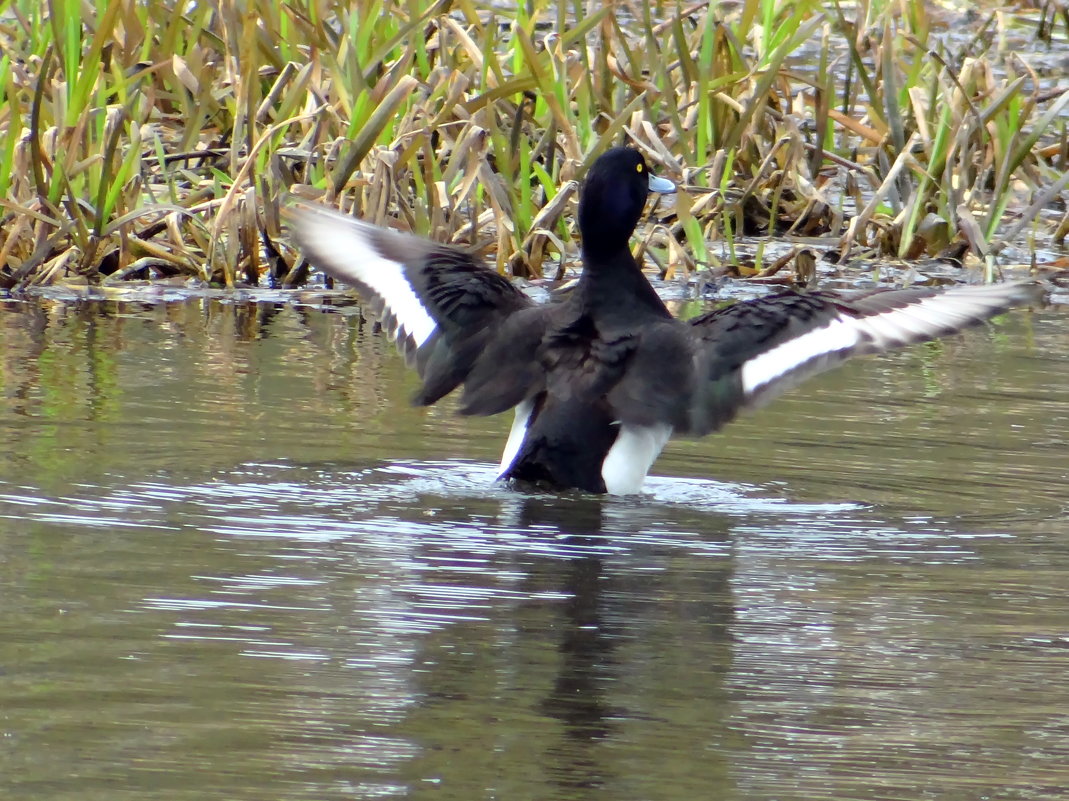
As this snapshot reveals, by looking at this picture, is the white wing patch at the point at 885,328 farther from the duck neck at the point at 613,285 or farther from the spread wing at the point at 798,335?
the duck neck at the point at 613,285

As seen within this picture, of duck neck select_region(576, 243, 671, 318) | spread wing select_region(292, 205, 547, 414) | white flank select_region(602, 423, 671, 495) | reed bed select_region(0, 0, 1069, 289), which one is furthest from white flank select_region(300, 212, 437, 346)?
reed bed select_region(0, 0, 1069, 289)

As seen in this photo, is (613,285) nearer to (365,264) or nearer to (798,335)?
(798,335)

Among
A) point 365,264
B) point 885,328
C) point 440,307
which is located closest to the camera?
point 885,328

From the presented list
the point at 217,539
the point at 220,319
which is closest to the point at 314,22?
the point at 220,319

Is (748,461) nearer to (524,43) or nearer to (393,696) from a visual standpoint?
(393,696)

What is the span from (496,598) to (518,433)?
58.9 inches

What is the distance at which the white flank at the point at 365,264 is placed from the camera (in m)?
5.59

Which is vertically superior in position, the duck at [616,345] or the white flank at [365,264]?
the white flank at [365,264]

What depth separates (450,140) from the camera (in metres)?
8.80

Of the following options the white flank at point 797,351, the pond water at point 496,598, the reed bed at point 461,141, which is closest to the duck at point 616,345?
the white flank at point 797,351

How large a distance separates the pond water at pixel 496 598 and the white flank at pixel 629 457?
11 cm

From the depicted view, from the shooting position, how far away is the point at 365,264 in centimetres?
591

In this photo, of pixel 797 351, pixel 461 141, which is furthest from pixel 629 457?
pixel 461 141

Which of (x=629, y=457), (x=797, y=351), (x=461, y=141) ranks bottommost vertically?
(x=629, y=457)
